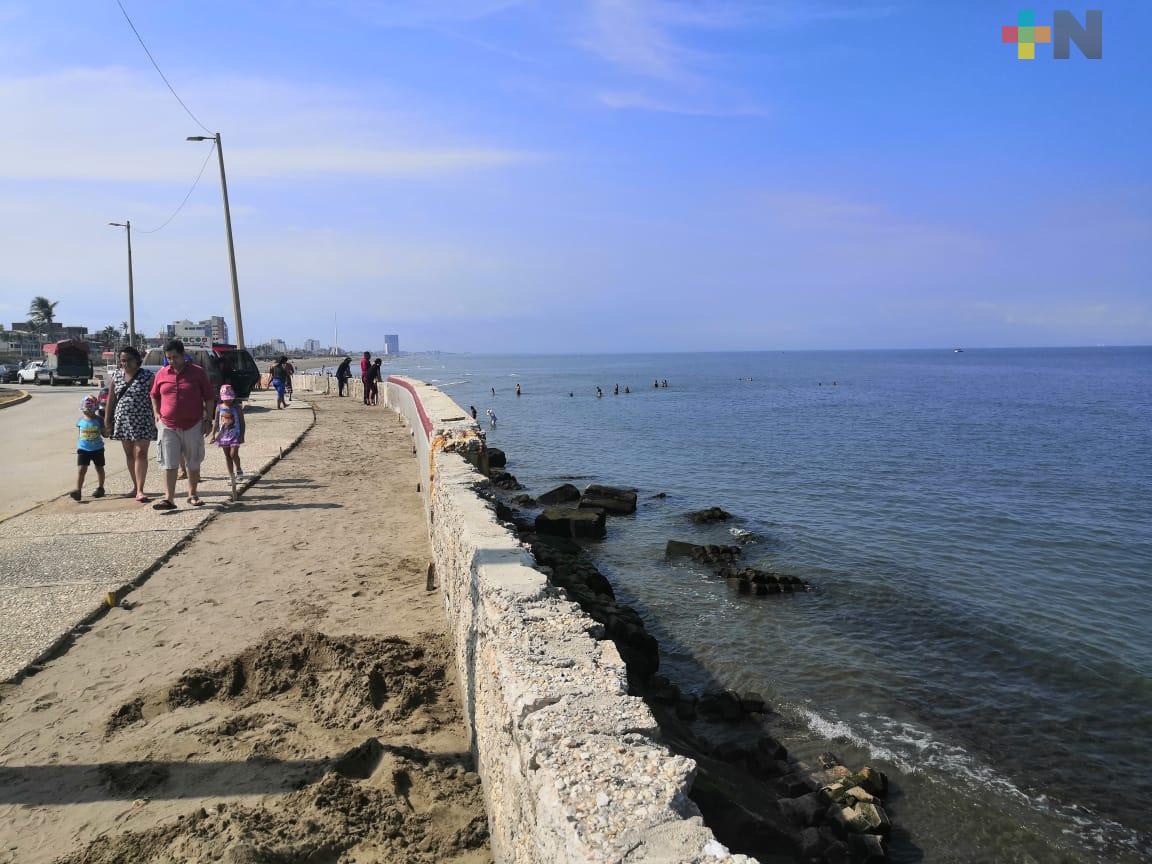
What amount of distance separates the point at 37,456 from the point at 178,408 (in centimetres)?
731

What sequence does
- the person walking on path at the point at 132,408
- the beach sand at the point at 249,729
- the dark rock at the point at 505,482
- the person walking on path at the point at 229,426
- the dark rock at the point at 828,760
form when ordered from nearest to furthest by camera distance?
the beach sand at the point at 249,729 < the dark rock at the point at 828,760 < the person walking on path at the point at 132,408 < the person walking on path at the point at 229,426 < the dark rock at the point at 505,482

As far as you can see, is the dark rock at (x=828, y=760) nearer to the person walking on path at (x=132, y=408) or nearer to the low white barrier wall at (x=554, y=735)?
the low white barrier wall at (x=554, y=735)

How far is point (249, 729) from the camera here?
421 cm

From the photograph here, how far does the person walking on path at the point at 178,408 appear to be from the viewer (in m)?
8.59

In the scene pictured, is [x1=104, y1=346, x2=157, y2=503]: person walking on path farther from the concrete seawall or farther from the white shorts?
the concrete seawall

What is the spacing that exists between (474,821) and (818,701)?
4.82 metres

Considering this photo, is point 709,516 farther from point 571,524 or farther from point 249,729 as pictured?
point 249,729

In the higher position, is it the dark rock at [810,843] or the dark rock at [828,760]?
the dark rock at [810,843]

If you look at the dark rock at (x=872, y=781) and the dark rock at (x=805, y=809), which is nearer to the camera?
the dark rock at (x=805, y=809)

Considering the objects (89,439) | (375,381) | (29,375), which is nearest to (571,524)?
(89,439)

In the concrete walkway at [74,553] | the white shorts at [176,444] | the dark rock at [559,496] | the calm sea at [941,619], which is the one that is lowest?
the calm sea at [941,619]

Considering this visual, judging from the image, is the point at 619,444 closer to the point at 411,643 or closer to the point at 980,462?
the point at 980,462

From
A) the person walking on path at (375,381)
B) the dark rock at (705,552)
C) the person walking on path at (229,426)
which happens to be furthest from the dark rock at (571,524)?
the person walking on path at (375,381)

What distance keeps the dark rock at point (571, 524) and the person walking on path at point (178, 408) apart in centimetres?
619
